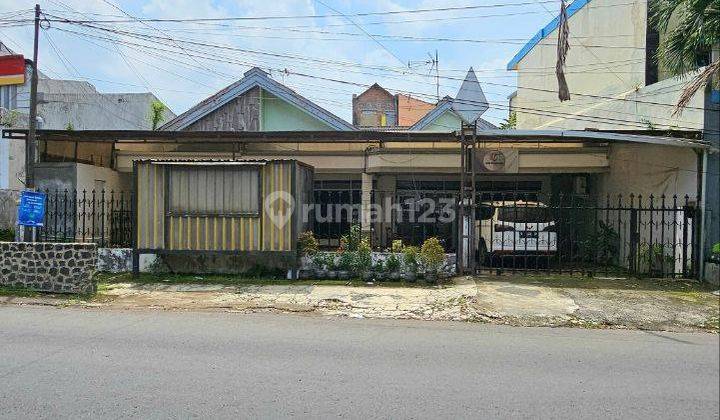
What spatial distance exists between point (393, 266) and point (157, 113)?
17.8m

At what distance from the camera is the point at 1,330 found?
7.31 metres

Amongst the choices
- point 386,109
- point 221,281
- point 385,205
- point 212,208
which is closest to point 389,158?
point 385,205

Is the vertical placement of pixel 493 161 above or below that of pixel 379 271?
above

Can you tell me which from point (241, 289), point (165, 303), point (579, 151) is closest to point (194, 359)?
point (165, 303)

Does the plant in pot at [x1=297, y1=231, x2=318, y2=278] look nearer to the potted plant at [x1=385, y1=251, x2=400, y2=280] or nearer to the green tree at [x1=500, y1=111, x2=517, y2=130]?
the potted plant at [x1=385, y1=251, x2=400, y2=280]

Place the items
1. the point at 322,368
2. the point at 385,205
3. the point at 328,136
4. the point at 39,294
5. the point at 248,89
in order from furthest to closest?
the point at 248,89 < the point at 385,205 < the point at 328,136 < the point at 39,294 < the point at 322,368

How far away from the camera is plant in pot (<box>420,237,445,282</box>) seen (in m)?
11.2

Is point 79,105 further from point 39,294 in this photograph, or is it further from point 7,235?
point 39,294

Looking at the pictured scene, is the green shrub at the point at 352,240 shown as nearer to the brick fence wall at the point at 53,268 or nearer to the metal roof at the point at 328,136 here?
the metal roof at the point at 328,136

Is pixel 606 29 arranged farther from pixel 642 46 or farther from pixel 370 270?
pixel 370 270

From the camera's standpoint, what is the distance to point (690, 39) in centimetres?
1045

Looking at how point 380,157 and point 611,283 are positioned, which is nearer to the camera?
point 611,283

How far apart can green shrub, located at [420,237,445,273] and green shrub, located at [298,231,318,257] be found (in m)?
2.26

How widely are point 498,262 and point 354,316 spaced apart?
5.59 meters
